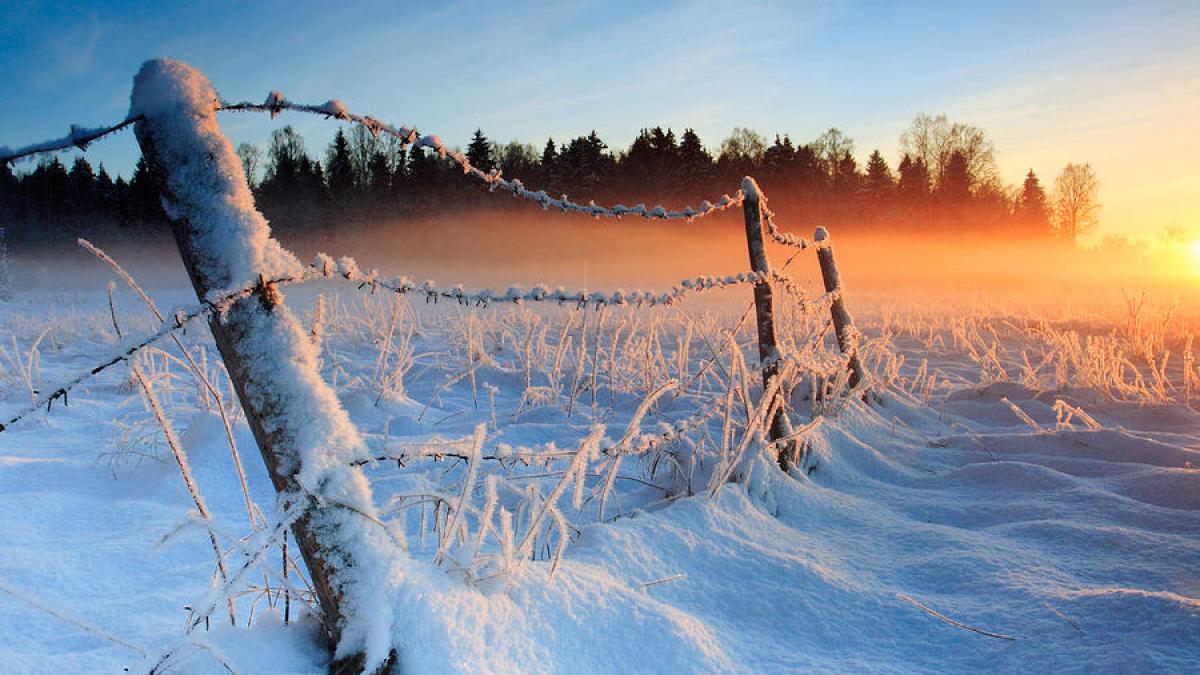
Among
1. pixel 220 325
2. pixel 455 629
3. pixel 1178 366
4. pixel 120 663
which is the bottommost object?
pixel 1178 366

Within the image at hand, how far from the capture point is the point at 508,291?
190 centimetres

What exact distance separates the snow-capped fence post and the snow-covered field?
0.21 meters

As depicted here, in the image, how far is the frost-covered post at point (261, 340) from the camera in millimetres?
1249

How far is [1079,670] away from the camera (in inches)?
58.6

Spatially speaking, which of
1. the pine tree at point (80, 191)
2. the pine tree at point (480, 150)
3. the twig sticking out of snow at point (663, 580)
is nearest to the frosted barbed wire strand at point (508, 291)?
the twig sticking out of snow at point (663, 580)

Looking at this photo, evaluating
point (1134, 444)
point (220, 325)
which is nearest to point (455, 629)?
point (220, 325)

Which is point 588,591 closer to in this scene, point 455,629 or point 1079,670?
point 455,629

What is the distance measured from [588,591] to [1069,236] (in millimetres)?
63381

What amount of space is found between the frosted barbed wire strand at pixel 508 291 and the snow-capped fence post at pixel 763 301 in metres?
Answer: 0.07

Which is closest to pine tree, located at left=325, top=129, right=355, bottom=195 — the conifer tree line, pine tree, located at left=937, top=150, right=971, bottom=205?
the conifer tree line

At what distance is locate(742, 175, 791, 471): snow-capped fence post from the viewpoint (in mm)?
3103

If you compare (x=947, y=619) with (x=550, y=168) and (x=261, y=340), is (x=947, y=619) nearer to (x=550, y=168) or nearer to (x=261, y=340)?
(x=261, y=340)

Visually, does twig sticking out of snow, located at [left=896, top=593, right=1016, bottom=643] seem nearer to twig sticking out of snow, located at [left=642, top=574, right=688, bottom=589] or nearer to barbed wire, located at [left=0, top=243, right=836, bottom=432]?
twig sticking out of snow, located at [left=642, top=574, right=688, bottom=589]

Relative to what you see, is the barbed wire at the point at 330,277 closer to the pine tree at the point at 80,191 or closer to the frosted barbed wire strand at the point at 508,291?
the frosted barbed wire strand at the point at 508,291
